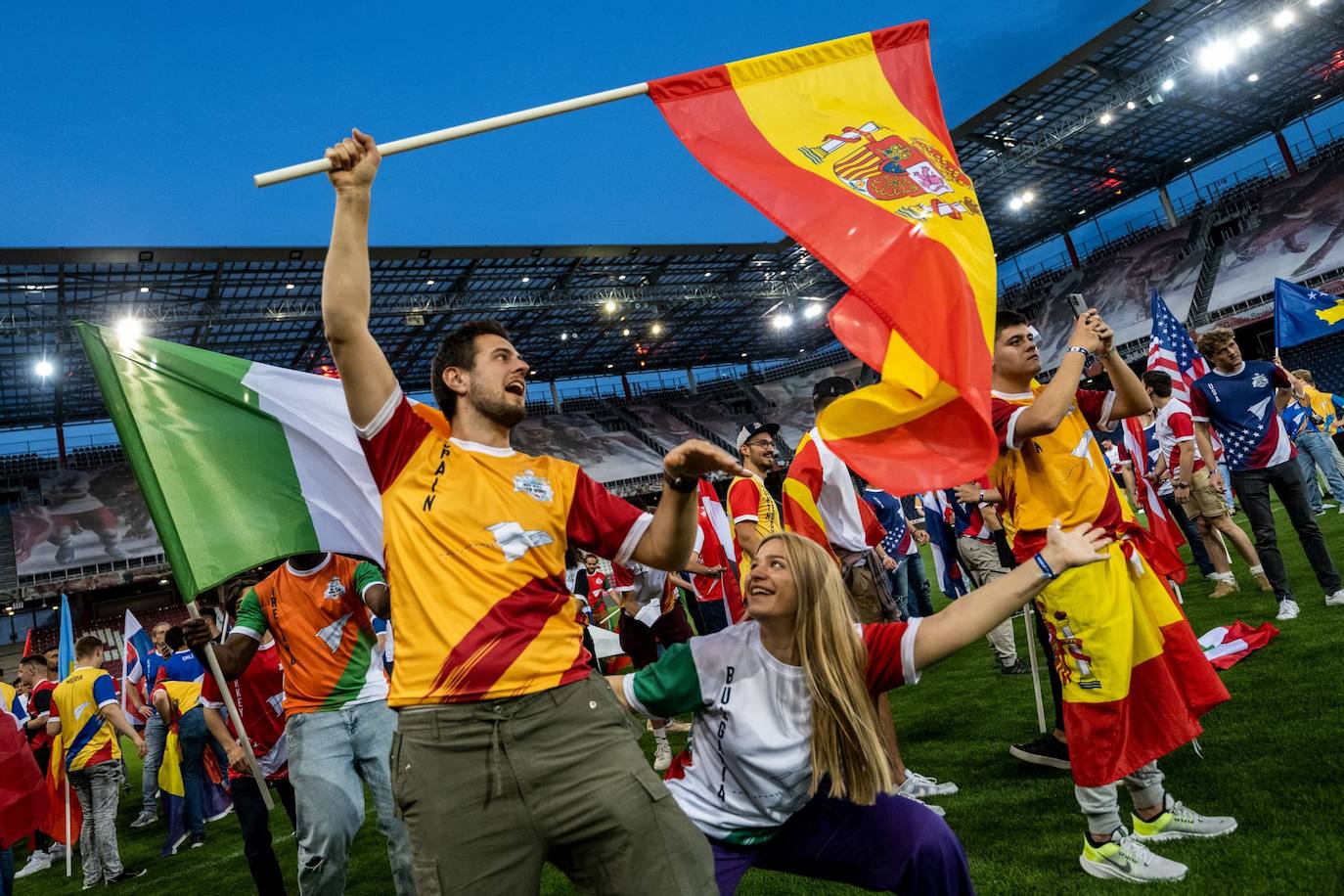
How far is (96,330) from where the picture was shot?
3.51 meters

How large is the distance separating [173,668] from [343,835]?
6.30 metres

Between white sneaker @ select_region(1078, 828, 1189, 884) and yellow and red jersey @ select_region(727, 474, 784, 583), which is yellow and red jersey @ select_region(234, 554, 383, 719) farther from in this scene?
white sneaker @ select_region(1078, 828, 1189, 884)

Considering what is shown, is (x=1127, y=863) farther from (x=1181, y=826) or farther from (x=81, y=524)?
(x=81, y=524)

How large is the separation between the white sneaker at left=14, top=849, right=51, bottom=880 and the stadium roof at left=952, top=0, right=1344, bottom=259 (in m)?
27.2

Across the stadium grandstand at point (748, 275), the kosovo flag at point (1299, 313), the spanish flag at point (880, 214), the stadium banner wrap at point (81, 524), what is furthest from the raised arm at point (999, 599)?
the stadium banner wrap at point (81, 524)

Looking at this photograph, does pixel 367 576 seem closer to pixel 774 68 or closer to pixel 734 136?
pixel 734 136

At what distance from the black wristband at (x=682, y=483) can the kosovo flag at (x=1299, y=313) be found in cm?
1241

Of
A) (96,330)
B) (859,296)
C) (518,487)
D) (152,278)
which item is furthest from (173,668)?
(152,278)

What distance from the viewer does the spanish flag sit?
266 centimetres

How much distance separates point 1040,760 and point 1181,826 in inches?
51.6

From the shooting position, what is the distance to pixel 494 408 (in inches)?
98.6

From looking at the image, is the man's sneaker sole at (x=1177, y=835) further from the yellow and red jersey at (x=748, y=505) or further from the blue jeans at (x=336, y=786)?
the blue jeans at (x=336, y=786)

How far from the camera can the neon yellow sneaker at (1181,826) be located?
3.31 m

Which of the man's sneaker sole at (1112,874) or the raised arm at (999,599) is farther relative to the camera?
the man's sneaker sole at (1112,874)
